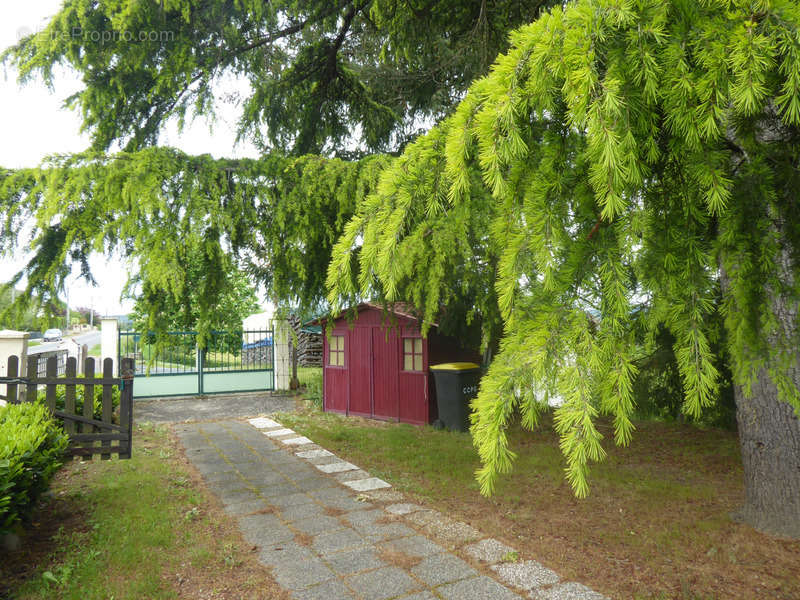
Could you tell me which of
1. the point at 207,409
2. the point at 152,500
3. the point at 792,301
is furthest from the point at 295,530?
the point at 207,409

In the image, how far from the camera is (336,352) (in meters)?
10.6

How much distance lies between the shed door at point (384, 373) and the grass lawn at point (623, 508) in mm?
1600

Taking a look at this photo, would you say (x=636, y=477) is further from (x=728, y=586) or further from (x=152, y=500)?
(x=152, y=500)

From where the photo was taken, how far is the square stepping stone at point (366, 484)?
5.23 metres

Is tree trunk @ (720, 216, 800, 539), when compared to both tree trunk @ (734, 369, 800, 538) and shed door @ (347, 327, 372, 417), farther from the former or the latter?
shed door @ (347, 327, 372, 417)

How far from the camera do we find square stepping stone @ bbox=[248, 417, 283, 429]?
892 cm

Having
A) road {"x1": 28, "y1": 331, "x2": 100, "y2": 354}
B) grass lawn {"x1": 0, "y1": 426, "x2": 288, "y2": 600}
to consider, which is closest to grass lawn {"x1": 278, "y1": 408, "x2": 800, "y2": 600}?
grass lawn {"x1": 0, "y1": 426, "x2": 288, "y2": 600}

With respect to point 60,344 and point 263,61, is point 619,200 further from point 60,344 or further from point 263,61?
point 60,344

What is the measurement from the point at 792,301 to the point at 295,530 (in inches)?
152

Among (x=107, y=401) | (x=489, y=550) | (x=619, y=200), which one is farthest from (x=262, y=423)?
(x=619, y=200)

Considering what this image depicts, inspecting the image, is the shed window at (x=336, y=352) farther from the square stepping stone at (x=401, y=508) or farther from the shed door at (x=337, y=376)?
the square stepping stone at (x=401, y=508)

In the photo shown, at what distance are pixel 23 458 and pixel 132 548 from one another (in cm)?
104

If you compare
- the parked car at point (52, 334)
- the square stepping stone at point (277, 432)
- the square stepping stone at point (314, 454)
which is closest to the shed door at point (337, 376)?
the square stepping stone at point (277, 432)

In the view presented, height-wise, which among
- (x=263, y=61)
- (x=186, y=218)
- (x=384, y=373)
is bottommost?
(x=384, y=373)
